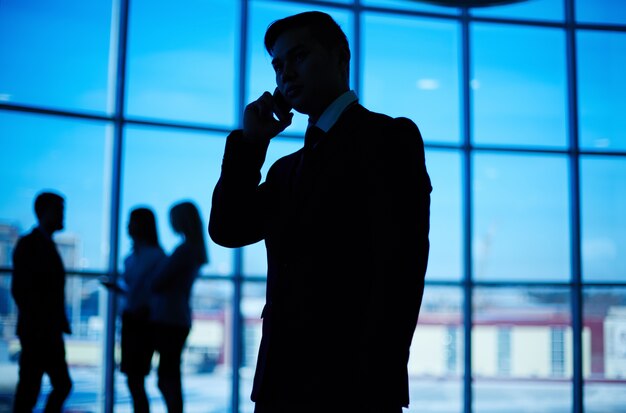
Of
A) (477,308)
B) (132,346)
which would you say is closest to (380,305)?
(132,346)

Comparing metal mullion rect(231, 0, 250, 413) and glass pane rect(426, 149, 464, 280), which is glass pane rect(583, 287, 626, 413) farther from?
metal mullion rect(231, 0, 250, 413)

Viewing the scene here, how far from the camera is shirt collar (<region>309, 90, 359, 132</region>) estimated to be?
174 cm

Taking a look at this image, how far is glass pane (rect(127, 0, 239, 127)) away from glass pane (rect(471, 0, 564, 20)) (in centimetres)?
270

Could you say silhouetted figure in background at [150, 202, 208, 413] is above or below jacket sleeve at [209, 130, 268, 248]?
below

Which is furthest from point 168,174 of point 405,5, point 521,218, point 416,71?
point 521,218

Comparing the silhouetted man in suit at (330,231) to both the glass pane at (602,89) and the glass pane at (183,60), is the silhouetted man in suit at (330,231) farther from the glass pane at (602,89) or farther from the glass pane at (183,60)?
the glass pane at (602,89)

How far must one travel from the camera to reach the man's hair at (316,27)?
1.76 meters

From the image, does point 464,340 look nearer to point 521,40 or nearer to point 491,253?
point 491,253

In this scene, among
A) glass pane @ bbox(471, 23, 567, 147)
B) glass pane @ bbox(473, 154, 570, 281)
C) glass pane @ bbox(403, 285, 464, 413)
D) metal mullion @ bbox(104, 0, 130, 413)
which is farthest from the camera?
glass pane @ bbox(471, 23, 567, 147)

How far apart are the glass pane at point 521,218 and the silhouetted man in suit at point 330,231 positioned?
6.59 m

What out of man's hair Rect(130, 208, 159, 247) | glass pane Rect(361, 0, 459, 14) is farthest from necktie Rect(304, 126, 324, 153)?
A: glass pane Rect(361, 0, 459, 14)

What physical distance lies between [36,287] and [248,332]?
2585 millimetres

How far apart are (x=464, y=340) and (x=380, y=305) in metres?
6.81

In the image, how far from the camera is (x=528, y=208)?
827 cm
